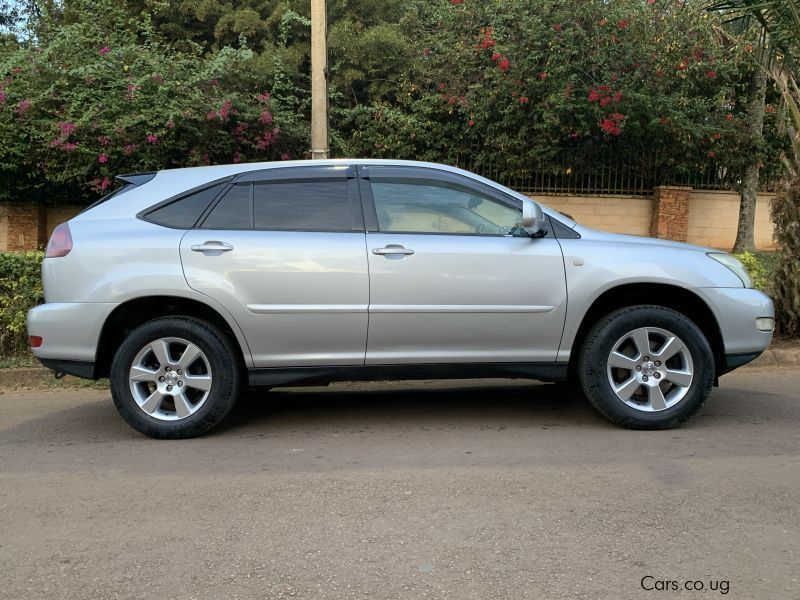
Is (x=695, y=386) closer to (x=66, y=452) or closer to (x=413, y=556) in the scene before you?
(x=413, y=556)

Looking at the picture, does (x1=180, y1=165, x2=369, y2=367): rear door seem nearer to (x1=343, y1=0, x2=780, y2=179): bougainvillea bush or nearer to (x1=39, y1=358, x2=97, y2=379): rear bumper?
(x1=39, y1=358, x2=97, y2=379): rear bumper

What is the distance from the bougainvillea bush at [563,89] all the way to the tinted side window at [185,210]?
901cm

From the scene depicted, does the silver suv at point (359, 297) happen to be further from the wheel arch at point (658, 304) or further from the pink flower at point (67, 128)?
the pink flower at point (67, 128)

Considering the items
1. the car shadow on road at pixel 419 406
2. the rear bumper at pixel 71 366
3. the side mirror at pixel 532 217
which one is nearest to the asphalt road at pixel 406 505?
the car shadow on road at pixel 419 406

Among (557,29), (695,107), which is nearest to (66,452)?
(557,29)

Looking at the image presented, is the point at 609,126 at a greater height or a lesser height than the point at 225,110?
lesser

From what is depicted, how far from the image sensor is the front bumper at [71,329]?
190 inches

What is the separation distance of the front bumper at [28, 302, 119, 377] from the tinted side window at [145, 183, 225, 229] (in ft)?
2.14

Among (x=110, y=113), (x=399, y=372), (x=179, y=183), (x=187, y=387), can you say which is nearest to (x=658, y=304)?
(x=399, y=372)

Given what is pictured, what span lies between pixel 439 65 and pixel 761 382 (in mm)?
9958

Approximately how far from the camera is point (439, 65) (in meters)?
14.7

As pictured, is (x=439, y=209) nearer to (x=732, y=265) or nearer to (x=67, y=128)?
(x=732, y=265)

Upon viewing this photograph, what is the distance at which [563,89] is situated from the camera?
1291cm

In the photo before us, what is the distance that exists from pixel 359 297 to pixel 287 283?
0.47 m
